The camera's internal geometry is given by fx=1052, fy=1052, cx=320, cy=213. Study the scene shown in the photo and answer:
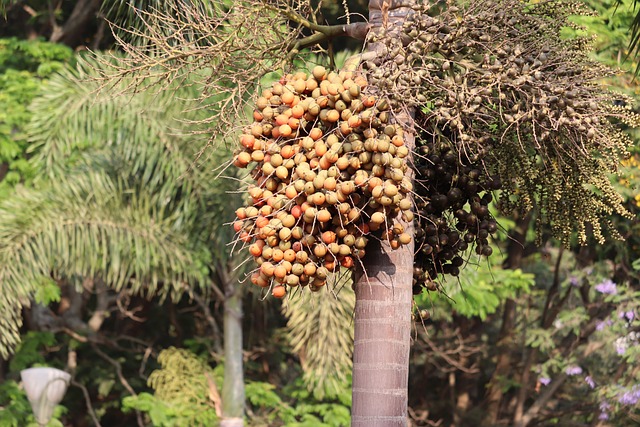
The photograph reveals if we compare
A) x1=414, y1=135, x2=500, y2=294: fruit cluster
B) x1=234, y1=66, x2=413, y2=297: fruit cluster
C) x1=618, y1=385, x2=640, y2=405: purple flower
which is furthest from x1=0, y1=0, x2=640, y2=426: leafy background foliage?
x1=234, y1=66, x2=413, y2=297: fruit cluster

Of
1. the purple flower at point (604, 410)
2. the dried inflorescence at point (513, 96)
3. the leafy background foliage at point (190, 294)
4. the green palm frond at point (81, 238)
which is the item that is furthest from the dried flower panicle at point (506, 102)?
the purple flower at point (604, 410)

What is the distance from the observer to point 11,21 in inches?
738

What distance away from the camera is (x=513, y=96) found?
3971mm

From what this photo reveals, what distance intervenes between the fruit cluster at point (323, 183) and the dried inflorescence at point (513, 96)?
0.16m

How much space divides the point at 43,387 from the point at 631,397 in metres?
7.52

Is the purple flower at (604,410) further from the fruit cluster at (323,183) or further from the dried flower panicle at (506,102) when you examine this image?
the fruit cluster at (323,183)

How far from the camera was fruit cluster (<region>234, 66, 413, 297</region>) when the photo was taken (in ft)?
11.8

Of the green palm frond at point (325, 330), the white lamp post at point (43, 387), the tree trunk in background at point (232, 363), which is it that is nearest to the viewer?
the white lamp post at point (43, 387)

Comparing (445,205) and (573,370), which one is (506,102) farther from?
(573,370)

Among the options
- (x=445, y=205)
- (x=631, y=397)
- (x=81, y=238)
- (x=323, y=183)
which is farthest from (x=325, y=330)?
(x=323, y=183)

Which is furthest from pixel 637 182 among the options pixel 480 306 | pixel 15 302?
pixel 15 302

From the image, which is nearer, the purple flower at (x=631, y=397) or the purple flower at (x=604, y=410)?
the purple flower at (x=631, y=397)

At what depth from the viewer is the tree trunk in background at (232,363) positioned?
1312cm

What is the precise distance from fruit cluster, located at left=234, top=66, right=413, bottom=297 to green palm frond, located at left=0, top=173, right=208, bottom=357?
7.28 m
